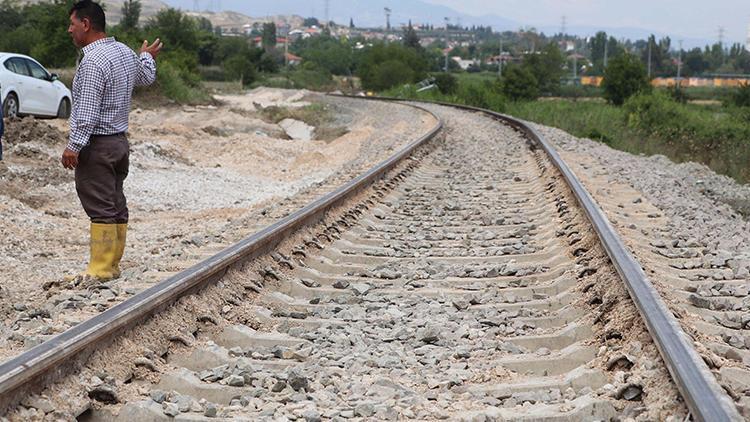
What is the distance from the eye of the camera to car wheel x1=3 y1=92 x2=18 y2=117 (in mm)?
18406

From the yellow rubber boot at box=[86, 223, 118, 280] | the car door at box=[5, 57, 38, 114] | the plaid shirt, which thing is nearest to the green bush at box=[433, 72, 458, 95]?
the car door at box=[5, 57, 38, 114]

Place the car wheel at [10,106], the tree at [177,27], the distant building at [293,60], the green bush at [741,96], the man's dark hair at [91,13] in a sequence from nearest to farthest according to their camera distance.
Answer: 1. the man's dark hair at [91,13]
2. the car wheel at [10,106]
3. the tree at [177,27]
4. the green bush at [741,96]
5. the distant building at [293,60]

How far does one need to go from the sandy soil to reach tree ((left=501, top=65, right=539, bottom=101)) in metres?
50.8

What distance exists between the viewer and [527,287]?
6.48 meters

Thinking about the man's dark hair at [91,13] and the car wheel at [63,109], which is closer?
the man's dark hair at [91,13]

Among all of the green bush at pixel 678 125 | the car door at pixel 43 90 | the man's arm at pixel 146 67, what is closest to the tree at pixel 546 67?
the green bush at pixel 678 125

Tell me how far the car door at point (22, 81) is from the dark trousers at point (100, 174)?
13.1 metres

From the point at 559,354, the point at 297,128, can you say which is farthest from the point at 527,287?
the point at 297,128

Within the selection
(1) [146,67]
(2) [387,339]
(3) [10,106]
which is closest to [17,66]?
(3) [10,106]

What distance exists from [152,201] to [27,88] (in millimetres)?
7586

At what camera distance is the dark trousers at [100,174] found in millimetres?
6559

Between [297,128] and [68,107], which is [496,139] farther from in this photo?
[297,128]

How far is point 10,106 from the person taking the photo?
61.1 ft

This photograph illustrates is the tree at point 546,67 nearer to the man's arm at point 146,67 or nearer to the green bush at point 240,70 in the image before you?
the green bush at point 240,70
